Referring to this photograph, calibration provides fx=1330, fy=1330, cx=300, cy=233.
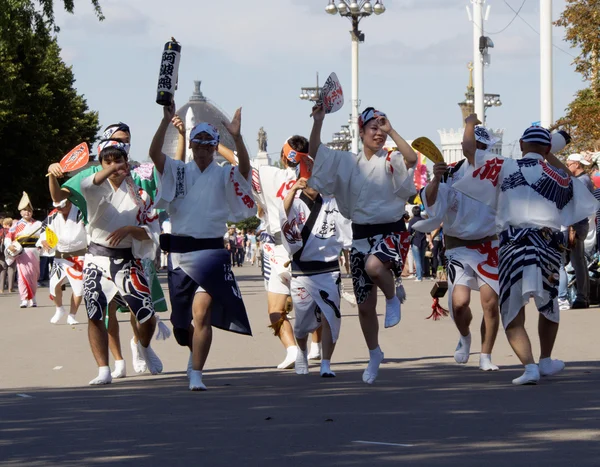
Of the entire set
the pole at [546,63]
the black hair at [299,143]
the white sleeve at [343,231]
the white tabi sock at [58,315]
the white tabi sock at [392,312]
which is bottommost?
the white tabi sock at [58,315]

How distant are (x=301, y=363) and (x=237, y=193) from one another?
5.52 feet

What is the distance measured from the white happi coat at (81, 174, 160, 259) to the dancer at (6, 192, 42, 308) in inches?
525

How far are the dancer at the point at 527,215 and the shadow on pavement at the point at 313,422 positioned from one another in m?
0.50

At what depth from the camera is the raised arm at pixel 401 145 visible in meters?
9.63

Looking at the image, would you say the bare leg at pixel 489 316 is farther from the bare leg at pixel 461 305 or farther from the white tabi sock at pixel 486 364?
the bare leg at pixel 461 305

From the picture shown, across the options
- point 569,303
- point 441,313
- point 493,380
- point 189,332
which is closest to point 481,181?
point 493,380

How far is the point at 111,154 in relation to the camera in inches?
404

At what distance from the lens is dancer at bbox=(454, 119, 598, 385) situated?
9.35m

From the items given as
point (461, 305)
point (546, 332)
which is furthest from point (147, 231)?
point (546, 332)

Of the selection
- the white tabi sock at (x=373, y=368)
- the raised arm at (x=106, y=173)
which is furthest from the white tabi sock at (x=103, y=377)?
the white tabi sock at (x=373, y=368)

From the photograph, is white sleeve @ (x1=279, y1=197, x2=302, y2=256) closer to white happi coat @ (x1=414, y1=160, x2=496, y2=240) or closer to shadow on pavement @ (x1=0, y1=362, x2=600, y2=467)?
white happi coat @ (x1=414, y1=160, x2=496, y2=240)

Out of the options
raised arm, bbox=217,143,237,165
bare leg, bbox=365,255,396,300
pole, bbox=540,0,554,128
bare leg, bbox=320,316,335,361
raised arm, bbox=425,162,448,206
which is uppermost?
pole, bbox=540,0,554,128

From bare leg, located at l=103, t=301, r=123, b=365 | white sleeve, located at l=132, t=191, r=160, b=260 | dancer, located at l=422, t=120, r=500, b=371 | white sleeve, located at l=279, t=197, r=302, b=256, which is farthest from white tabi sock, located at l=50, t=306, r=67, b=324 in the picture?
dancer, located at l=422, t=120, r=500, b=371

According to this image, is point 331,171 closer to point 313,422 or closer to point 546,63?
point 313,422
